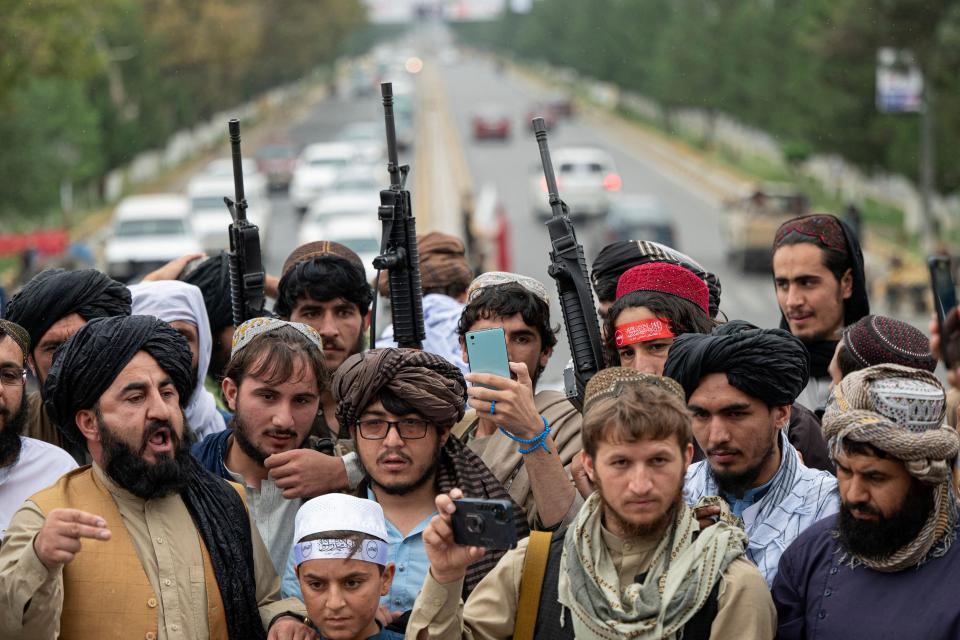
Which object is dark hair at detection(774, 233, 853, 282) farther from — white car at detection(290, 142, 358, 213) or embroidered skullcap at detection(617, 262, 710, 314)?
white car at detection(290, 142, 358, 213)

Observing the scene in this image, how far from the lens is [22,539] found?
12.9ft

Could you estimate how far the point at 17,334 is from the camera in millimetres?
4762

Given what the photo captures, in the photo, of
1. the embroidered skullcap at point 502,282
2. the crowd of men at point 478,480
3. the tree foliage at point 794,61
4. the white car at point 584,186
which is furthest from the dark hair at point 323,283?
the white car at point 584,186

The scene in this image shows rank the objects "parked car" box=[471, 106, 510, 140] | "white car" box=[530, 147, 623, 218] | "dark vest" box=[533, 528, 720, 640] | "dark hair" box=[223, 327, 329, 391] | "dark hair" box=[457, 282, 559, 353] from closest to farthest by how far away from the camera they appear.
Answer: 1. "dark vest" box=[533, 528, 720, 640]
2. "dark hair" box=[223, 327, 329, 391]
3. "dark hair" box=[457, 282, 559, 353]
4. "white car" box=[530, 147, 623, 218]
5. "parked car" box=[471, 106, 510, 140]

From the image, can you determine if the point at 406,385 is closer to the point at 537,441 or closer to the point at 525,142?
the point at 537,441

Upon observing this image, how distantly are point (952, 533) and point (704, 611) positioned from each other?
0.68m

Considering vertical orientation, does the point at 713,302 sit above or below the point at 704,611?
above

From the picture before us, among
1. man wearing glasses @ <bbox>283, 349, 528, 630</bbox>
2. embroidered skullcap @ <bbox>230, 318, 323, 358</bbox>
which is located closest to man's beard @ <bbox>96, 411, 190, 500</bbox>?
man wearing glasses @ <bbox>283, 349, 528, 630</bbox>

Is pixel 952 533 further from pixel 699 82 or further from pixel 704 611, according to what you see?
pixel 699 82

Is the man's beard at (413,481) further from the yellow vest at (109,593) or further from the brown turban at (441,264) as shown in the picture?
the brown turban at (441,264)

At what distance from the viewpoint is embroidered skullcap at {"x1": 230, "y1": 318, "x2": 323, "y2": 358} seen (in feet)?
16.3

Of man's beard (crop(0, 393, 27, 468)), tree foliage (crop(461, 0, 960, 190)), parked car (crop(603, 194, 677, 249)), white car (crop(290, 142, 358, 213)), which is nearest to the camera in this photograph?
man's beard (crop(0, 393, 27, 468))

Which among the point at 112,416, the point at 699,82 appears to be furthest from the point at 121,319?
the point at 699,82

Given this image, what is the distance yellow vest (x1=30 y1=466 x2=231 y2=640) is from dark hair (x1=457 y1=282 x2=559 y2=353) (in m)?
1.51
